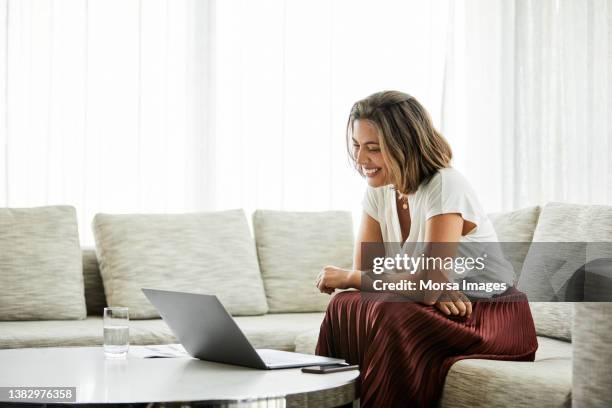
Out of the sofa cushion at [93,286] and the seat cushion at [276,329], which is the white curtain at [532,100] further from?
the sofa cushion at [93,286]

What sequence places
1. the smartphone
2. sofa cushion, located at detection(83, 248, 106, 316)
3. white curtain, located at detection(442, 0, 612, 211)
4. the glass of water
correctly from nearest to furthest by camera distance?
the smartphone → the glass of water → sofa cushion, located at detection(83, 248, 106, 316) → white curtain, located at detection(442, 0, 612, 211)

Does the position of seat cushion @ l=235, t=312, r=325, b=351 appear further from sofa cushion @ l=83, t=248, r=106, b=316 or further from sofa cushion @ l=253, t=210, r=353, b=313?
Answer: sofa cushion @ l=83, t=248, r=106, b=316

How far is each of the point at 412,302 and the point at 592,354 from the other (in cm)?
51

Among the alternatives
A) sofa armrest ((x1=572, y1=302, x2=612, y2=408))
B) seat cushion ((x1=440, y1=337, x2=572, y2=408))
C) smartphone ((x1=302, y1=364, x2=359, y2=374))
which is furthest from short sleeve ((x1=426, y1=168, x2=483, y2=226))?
smartphone ((x1=302, y1=364, x2=359, y2=374))

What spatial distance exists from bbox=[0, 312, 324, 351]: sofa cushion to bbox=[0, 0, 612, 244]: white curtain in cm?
79

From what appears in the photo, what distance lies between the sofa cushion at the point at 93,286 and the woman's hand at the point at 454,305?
1.73 metres

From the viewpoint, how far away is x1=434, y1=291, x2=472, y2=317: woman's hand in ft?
7.07

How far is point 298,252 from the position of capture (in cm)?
360

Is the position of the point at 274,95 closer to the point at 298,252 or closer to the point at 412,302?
the point at 298,252

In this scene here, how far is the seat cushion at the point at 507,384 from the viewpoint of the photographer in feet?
6.25

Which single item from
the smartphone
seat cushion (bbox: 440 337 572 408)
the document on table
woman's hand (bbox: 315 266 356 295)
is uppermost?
woman's hand (bbox: 315 266 356 295)

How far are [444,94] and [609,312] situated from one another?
2.61 m

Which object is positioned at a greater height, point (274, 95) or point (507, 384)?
point (274, 95)

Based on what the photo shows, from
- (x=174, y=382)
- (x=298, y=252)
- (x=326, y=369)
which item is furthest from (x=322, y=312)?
(x=174, y=382)
